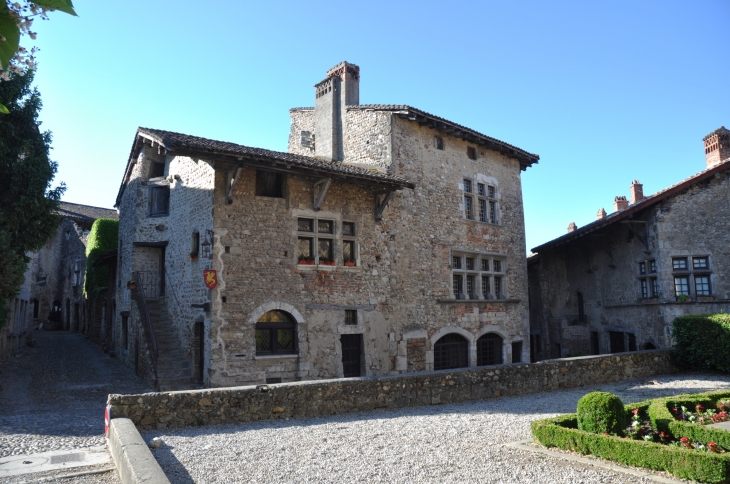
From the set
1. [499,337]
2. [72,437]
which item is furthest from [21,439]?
[499,337]

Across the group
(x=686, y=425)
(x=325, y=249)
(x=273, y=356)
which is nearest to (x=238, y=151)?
(x=325, y=249)

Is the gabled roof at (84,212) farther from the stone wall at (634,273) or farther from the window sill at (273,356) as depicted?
the stone wall at (634,273)

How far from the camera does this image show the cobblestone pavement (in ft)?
26.5

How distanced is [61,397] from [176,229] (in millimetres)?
5471

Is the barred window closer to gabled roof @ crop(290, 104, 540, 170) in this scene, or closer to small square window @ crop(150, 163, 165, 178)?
gabled roof @ crop(290, 104, 540, 170)

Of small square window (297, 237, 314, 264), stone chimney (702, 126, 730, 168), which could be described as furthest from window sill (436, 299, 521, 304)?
stone chimney (702, 126, 730, 168)

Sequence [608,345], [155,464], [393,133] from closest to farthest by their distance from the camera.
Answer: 1. [155,464]
2. [393,133]
3. [608,345]

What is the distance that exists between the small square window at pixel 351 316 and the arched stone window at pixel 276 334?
1.65 m

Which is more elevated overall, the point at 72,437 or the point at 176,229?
the point at 176,229

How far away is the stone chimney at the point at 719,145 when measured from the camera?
20312mm

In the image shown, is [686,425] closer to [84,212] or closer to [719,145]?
[719,145]

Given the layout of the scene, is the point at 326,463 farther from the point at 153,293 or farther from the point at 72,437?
the point at 153,293

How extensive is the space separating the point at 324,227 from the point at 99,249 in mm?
13569

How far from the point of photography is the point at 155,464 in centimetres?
547
